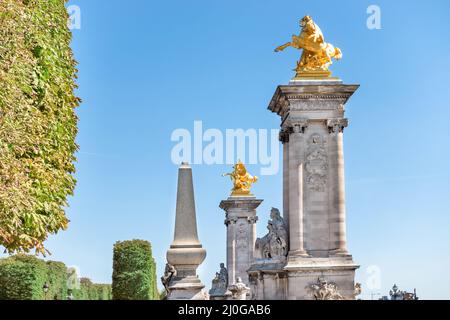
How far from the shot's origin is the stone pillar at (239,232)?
47219 mm

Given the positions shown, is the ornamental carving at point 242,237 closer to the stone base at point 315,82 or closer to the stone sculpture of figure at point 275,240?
the stone sculpture of figure at point 275,240

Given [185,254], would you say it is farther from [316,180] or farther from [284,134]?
[284,134]

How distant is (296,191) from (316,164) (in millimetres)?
1275

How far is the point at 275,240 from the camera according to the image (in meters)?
27.8

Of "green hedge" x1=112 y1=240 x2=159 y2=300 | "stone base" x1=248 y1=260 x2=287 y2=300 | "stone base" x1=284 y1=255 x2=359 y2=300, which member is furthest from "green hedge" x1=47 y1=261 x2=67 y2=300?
"stone base" x1=284 y1=255 x2=359 y2=300

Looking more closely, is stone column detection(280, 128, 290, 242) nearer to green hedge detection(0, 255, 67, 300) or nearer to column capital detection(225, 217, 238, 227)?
column capital detection(225, 217, 238, 227)

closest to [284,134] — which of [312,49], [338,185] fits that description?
[338,185]

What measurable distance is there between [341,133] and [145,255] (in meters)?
30.8

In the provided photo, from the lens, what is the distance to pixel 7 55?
19.3 meters

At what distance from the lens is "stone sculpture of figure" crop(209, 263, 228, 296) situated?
161 feet

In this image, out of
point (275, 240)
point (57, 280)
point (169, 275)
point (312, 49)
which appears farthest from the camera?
point (57, 280)
